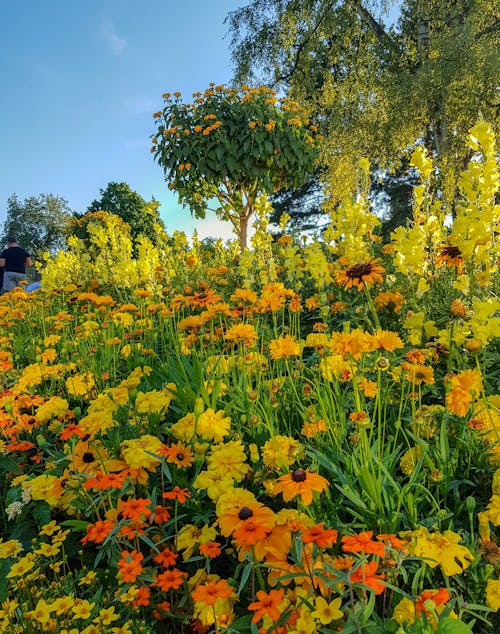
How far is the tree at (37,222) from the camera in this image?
3130 centimetres

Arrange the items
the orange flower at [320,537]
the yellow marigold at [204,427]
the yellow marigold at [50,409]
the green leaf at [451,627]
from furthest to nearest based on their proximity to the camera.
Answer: the yellow marigold at [50,409], the yellow marigold at [204,427], the orange flower at [320,537], the green leaf at [451,627]

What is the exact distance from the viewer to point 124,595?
43.4 inches

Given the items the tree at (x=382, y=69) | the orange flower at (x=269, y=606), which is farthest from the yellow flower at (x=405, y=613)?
the tree at (x=382, y=69)

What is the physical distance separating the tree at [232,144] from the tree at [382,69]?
2995mm

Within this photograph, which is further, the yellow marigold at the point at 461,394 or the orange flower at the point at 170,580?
Result: the yellow marigold at the point at 461,394

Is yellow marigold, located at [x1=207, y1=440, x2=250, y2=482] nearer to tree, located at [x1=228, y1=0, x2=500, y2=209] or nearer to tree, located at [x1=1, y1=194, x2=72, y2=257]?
tree, located at [x1=228, y1=0, x2=500, y2=209]

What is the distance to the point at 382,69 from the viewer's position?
39.8 feet

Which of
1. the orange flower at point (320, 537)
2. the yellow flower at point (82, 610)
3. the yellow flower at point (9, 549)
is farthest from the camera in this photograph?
the yellow flower at point (9, 549)

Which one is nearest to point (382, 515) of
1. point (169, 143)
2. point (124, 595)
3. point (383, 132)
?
point (124, 595)

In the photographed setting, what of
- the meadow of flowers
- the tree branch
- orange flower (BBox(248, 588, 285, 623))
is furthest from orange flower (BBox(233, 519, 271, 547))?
the tree branch

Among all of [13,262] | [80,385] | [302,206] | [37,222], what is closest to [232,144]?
[13,262]

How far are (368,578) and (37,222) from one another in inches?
1401

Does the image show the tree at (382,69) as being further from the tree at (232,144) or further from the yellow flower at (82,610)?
the yellow flower at (82,610)

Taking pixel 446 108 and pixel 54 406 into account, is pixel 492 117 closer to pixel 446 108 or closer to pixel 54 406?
pixel 446 108
